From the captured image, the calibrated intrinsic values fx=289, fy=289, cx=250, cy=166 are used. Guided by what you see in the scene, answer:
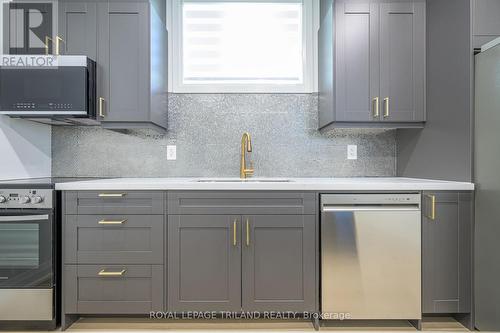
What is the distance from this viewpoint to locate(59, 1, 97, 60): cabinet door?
2.09 m

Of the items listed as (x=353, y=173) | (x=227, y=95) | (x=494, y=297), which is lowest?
(x=494, y=297)

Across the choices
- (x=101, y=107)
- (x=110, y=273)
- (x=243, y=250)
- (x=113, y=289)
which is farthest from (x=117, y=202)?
(x=243, y=250)

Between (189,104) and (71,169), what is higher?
(189,104)

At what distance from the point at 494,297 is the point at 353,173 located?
4.02 feet

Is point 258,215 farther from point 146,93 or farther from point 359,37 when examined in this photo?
point 359,37

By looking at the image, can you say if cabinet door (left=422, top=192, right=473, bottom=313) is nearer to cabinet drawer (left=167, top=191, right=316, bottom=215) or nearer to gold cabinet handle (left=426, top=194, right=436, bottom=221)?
gold cabinet handle (left=426, top=194, right=436, bottom=221)

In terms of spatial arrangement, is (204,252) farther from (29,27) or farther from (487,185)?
(29,27)

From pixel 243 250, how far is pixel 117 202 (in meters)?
0.87

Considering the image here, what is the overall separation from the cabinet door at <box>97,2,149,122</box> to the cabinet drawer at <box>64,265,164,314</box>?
104 centimetres

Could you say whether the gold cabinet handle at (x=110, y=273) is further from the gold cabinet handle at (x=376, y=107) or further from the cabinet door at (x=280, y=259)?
the gold cabinet handle at (x=376, y=107)

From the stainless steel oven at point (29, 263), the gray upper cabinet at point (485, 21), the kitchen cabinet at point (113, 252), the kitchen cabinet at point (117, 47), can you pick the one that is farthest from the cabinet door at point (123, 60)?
the gray upper cabinet at point (485, 21)

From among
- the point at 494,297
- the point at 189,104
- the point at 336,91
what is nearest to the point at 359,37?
the point at 336,91

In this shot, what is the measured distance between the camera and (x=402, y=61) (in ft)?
7.02

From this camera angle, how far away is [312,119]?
2.54 meters
